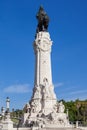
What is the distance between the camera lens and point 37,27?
58094 millimetres

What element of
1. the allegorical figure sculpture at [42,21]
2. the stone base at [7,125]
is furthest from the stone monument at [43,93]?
the stone base at [7,125]

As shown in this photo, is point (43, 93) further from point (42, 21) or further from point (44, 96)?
point (42, 21)

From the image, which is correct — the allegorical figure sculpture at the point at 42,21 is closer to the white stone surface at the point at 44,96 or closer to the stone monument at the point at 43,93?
the stone monument at the point at 43,93

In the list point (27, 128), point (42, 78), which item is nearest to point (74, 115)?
point (42, 78)

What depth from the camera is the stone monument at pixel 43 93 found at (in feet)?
159

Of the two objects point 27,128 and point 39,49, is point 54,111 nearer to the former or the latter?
point 27,128

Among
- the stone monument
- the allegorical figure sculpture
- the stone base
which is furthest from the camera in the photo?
the allegorical figure sculpture

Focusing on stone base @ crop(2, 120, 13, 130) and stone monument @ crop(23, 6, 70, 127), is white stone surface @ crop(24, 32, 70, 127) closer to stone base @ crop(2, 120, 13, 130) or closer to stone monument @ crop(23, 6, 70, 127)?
stone monument @ crop(23, 6, 70, 127)

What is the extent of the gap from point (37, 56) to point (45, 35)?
3.71 meters

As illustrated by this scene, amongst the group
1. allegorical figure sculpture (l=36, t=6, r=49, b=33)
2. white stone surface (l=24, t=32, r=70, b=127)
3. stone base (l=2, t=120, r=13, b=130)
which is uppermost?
allegorical figure sculpture (l=36, t=6, r=49, b=33)

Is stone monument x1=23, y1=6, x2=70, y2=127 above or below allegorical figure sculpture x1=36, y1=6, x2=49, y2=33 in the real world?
below

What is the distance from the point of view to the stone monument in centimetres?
4856

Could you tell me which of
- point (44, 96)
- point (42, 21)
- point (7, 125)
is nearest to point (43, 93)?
point (44, 96)

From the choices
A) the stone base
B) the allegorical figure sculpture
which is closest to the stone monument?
the allegorical figure sculpture
